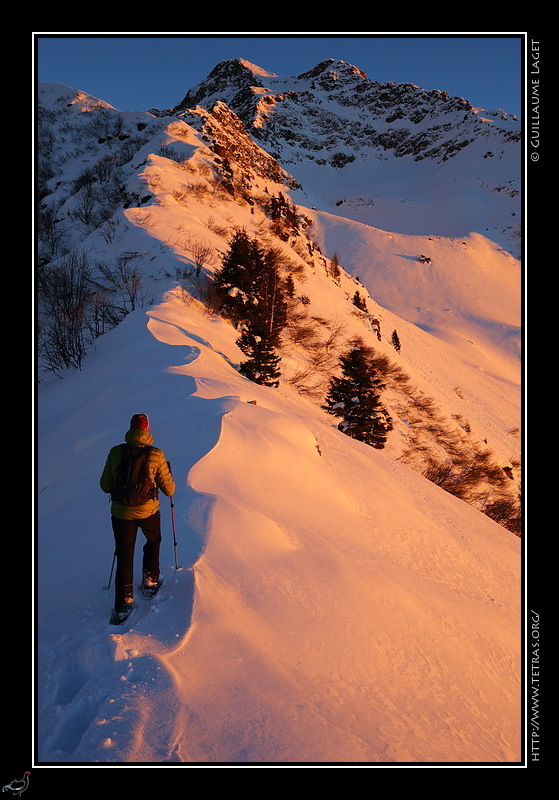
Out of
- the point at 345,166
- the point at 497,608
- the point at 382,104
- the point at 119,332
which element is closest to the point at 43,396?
the point at 119,332

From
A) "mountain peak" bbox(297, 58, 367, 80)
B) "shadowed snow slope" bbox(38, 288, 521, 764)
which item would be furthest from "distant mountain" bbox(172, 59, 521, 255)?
"shadowed snow slope" bbox(38, 288, 521, 764)

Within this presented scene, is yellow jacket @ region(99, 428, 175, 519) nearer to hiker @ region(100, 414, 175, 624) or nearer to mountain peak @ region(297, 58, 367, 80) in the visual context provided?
hiker @ region(100, 414, 175, 624)

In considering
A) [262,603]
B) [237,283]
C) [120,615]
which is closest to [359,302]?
[237,283]

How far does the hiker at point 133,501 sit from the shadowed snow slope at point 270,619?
26cm

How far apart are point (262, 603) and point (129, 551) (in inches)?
61.3

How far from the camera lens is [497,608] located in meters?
6.57

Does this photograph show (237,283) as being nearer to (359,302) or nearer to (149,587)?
(359,302)

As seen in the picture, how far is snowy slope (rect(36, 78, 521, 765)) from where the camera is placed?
3.11m

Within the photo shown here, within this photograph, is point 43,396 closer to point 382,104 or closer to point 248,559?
point 248,559

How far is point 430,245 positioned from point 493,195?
27.7 meters

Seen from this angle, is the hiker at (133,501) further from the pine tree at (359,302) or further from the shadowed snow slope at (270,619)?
the pine tree at (359,302)

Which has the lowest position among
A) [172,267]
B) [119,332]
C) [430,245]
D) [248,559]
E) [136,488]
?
[248,559]

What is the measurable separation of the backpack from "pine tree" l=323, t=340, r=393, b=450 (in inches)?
598
